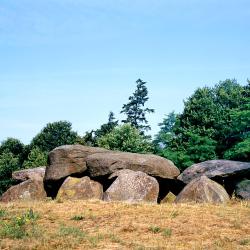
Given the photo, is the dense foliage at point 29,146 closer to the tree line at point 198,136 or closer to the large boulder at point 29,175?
the tree line at point 198,136

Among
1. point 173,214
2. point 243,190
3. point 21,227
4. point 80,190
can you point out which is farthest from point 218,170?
point 21,227

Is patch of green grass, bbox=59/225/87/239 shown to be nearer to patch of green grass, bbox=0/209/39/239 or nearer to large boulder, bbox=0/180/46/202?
patch of green grass, bbox=0/209/39/239

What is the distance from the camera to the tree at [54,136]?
60.9m

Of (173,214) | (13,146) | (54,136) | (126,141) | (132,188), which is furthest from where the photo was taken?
(13,146)

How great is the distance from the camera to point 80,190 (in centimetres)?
2436

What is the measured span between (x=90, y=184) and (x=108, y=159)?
177 centimetres

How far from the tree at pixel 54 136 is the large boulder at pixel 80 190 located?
116ft

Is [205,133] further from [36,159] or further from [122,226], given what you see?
[122,226]

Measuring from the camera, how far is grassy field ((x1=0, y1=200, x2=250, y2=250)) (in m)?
11.8

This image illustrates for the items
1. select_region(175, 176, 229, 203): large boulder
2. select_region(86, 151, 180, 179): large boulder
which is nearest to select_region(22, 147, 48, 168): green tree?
select_region(86, 151, 180, 179): large boulder

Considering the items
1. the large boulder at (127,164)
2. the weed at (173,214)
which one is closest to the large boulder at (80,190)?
the large boulder at (127,164)

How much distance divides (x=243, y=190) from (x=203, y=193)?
3141mm

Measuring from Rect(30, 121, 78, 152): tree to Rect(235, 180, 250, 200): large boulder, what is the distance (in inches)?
1536

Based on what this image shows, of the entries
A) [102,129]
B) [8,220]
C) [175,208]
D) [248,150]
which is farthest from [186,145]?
[8,220]
